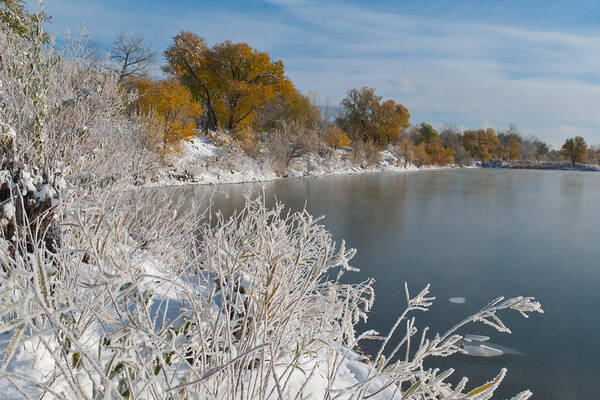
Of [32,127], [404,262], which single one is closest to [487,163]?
[404,262]

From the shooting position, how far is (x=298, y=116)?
99.1ft

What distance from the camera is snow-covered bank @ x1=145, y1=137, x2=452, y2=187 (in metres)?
14.5

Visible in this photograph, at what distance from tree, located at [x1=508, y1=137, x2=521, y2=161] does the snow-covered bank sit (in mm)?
42503

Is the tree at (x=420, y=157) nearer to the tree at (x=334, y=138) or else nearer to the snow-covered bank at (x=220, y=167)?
the tree at (x=334, y=138)

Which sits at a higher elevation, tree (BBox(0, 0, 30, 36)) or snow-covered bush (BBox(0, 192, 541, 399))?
tree (BBox(0, 0, 30, 36))

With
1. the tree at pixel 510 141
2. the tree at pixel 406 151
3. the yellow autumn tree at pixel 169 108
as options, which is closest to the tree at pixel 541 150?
the tree at pixel 510 141

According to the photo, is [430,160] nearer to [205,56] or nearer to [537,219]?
[205,56]

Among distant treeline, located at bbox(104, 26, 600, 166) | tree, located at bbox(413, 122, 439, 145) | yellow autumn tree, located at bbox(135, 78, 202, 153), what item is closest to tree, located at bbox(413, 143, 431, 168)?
distant treeline, located at bbox(104, 26, 600, 166)

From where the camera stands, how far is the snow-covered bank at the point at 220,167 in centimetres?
1451

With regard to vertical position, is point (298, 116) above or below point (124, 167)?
above

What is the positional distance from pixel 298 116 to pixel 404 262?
25894mm

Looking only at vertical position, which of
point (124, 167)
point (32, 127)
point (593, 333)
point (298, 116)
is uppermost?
point (298, 116)

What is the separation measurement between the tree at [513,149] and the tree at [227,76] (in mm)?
46015

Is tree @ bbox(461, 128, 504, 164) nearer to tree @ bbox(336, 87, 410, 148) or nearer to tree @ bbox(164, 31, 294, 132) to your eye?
tree @ bbox(336, 87, 410, 148)
